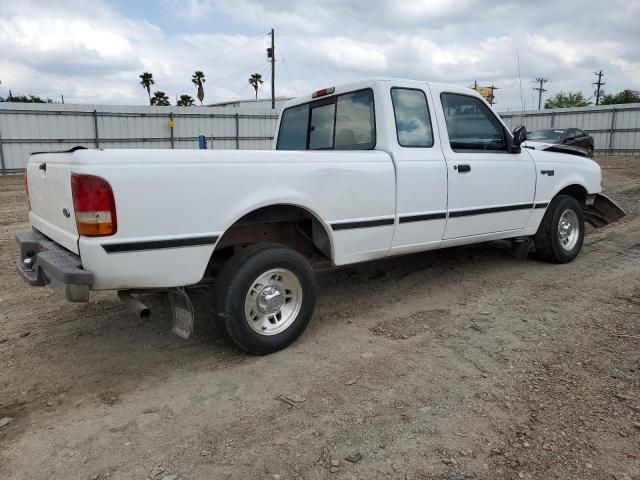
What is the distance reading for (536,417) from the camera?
2783 mm

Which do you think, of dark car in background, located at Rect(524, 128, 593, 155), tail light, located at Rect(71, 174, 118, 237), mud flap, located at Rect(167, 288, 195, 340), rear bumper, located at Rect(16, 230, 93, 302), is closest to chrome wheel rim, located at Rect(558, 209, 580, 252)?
mud flap, located at Rect(167, 288, 195, 340)

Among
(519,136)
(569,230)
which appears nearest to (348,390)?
(519,136)

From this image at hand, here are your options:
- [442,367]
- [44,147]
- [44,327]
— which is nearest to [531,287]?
[442,367]

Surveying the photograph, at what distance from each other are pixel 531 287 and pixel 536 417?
258 centimetres

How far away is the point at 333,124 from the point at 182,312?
236cm

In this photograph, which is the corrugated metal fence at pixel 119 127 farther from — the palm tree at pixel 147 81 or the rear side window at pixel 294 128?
the palm tree at pixel 147 81

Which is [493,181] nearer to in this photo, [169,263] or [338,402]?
[338,402]

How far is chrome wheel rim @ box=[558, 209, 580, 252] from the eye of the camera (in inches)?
236

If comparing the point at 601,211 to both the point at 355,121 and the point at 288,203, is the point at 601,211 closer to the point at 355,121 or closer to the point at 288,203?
the point at 355,121

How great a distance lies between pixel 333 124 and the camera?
4.77 m

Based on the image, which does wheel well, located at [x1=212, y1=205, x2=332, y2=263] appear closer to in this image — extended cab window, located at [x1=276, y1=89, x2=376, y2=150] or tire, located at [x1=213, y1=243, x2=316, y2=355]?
tire, located at [x1=213, y1=243, x2=316, y2=355]

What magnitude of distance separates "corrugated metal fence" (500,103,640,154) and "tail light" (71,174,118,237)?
89.2ft

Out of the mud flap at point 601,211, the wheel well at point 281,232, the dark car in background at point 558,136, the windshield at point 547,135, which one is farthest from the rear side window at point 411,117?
the windshield at point 547,135

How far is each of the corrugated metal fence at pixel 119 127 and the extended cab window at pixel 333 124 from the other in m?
14.1
